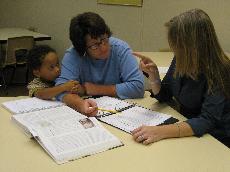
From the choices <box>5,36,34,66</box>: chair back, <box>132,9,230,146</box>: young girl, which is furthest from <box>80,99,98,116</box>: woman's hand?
<box>5,36,34,66</box>: chair back

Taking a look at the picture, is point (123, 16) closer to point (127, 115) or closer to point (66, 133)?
point (127, 115)

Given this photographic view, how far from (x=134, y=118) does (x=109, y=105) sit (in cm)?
21

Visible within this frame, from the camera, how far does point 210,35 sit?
4.69 ft

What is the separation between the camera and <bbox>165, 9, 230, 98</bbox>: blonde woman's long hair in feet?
4.66

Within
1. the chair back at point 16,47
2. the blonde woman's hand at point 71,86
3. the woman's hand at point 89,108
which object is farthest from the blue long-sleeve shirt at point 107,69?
the chair back at point 16,47

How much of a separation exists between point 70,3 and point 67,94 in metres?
3.07

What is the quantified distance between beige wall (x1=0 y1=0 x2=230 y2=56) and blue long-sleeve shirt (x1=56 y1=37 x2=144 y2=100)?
1.90 metres

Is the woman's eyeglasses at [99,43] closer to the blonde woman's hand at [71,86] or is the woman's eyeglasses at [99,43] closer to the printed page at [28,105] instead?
the blonde woman's hand at [71,86]

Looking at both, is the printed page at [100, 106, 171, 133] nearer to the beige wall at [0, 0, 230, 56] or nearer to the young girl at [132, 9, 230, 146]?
the young girl at [132, 9, 230, 146]

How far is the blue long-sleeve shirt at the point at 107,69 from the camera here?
193 cm

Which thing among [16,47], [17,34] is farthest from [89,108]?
[17,34]

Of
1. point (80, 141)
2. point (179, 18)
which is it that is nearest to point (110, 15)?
point (179, 18)

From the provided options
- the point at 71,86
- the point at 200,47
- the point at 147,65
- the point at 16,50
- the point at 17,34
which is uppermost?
the point at 200,47

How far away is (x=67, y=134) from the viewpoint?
131cm
